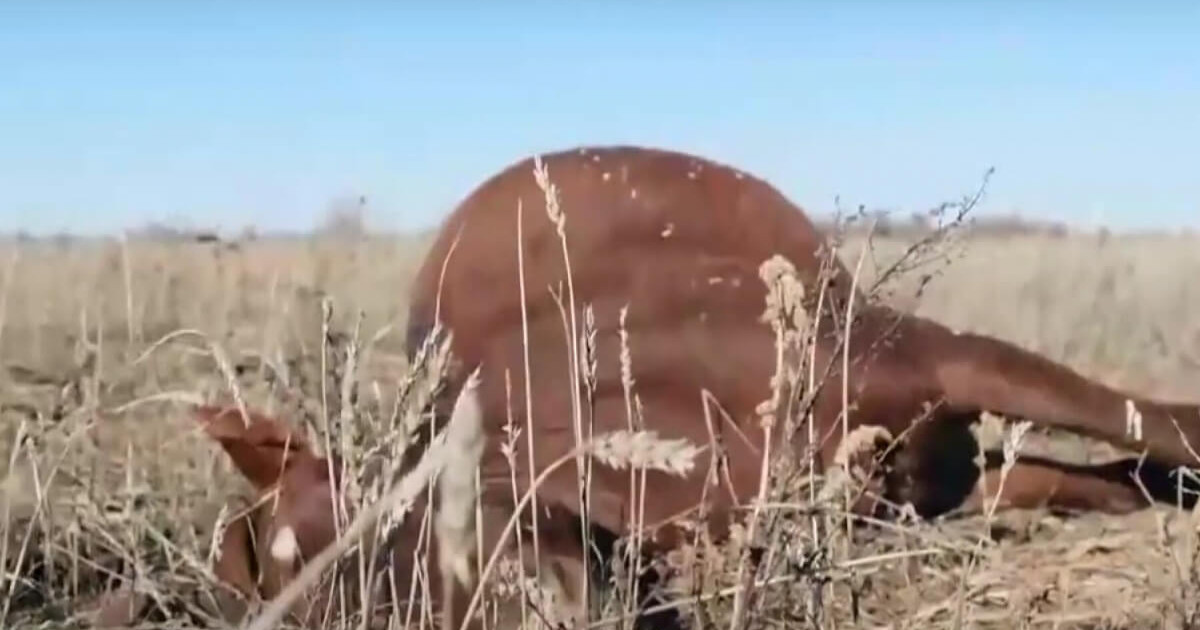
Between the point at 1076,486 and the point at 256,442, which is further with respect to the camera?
the point at 1076,486

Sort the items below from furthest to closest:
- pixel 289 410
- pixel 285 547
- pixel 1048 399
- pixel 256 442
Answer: pixel 289 410 → pixel 1048 399 → pixel 256 442 → pixel 285 547

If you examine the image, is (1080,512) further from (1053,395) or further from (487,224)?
(487,224)

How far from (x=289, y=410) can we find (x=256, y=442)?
1.14 metres

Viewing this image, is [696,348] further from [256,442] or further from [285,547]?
[285,547]

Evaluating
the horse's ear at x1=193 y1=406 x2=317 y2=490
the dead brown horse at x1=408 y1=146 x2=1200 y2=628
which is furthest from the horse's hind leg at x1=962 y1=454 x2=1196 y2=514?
the horse's ear at x1=193 y1=406 x2=317 y2=490

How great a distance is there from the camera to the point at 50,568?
3152mm

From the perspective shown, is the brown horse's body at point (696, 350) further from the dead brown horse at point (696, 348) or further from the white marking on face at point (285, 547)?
the white marking on face at point (285, 547)

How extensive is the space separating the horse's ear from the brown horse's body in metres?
0.38

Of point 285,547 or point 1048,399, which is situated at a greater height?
point 1048,399

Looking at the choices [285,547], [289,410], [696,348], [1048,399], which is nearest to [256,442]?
[285,547]

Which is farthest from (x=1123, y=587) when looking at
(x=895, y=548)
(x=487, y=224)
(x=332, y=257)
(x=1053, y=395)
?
(x=332, y=257)

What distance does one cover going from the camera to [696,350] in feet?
13.6

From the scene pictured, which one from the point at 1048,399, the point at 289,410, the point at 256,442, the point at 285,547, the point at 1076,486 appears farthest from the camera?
the point at 289,410

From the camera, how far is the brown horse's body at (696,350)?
12.5ft
